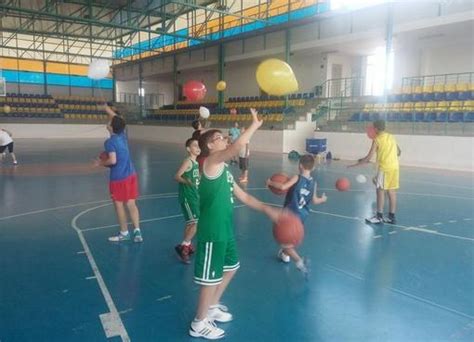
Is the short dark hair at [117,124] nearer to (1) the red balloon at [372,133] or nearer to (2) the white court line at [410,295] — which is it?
(2) the white court line at [410,295]

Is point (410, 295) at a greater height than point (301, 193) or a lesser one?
lesser

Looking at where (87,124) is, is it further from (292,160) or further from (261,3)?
(292,160)

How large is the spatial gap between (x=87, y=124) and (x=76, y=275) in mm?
31873

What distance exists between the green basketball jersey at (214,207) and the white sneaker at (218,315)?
2.42 feet

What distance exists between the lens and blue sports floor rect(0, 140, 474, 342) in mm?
3295

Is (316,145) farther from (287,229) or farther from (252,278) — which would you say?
(287,229)

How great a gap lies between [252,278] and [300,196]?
1.02m

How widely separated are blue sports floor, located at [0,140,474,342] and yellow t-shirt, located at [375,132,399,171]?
0.96 meters

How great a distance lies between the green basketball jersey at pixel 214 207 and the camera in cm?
304

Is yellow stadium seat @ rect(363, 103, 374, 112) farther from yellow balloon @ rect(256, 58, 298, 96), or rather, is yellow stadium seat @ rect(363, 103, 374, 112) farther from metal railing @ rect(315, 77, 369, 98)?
yellow balloon @ rect(256, 58, 298, 96)

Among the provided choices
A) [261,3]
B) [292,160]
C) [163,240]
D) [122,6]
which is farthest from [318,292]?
[122,6]

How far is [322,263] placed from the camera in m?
4.79

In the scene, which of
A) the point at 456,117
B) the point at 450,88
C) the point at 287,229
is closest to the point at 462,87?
the point at 450,88

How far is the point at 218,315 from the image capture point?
3408 mm
